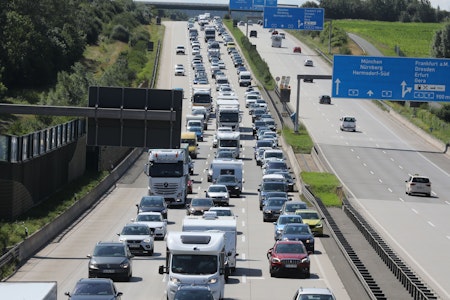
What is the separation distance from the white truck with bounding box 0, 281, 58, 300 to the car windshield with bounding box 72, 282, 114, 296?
5334mm

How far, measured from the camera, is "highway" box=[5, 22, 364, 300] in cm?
3750

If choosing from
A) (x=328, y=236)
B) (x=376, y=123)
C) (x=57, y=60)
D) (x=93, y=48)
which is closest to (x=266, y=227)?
(x=328, y=236)

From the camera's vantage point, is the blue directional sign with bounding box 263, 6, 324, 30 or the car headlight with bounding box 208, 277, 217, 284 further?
the blue directional sign with bounding box 263, 6, 324, 30

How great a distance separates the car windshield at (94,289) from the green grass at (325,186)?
33.4 meters

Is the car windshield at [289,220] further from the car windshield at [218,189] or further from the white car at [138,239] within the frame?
the car windshield at [218,189]

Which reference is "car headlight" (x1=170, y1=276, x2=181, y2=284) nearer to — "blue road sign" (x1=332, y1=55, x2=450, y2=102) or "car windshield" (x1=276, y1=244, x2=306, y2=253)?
"car windshield" (x1=276, y1=244, x2=306, y2=253)

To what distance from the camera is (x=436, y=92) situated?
250 ft

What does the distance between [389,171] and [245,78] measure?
51472 millimetres

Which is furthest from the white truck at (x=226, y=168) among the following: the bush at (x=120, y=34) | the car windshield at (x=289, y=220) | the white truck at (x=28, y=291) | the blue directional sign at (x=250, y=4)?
the bush at (x=120, y=34)

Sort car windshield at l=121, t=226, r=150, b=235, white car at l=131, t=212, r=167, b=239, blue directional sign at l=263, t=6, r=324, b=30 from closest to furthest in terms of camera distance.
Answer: car windshield at l=121, t=226, r=150, b=235 → white car at l=131, t=212, r=167, b=239 → blue directional sign at l=263, t=6, r=324, b=30

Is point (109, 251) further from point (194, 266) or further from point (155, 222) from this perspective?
point (155, 222)

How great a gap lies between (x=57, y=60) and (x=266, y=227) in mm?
68094

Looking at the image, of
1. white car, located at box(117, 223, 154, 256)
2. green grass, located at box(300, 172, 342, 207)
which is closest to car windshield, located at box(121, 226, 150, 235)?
white car, located at box(117, 223, 154, 256)

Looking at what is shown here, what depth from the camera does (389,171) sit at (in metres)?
81.2
